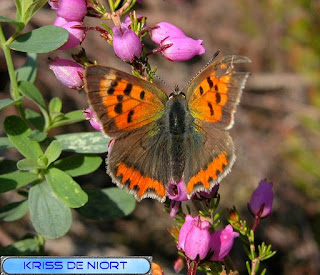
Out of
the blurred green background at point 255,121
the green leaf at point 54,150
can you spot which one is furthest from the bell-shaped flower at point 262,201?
the blurred green background at point 255,121

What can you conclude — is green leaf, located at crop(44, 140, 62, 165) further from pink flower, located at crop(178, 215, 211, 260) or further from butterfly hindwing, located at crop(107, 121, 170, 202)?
pink flower, located at crop(178, 215, 211, 260)

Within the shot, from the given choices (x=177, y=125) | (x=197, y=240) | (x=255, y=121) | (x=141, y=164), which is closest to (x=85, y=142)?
(x=141, y=164)

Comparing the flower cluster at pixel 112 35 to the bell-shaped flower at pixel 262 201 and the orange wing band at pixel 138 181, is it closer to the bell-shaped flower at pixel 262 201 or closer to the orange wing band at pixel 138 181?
the orange wing band at pixel 138 181

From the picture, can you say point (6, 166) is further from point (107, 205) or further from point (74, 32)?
point (74, 32)

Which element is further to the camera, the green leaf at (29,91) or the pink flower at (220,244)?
the green leaf at (29,91)

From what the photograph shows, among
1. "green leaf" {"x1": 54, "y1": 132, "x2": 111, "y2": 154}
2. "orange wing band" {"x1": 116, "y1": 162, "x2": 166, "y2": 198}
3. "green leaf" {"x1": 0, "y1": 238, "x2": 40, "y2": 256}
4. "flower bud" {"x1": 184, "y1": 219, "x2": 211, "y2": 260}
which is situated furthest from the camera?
"green leaf" {"x1": 0, "y1": 238, "x2": 40, "y2": 256}

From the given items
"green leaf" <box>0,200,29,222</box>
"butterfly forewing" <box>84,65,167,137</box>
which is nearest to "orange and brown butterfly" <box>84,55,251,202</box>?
"butterfly forewing" <box>84,65,167,137</box>

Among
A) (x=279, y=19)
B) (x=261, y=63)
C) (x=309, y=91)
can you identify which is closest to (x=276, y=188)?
(x=309, y=91)
